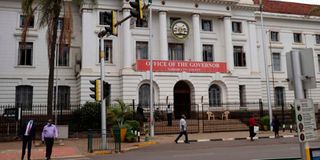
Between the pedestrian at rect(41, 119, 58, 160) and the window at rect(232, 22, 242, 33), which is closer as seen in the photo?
the pedestrian at rect(41, 119, 58, 160)

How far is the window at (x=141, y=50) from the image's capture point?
35.7 m

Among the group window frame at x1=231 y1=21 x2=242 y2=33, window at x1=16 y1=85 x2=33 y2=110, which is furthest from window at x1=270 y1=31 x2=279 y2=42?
window at x1=16 y1=85 x2=33 y2=110

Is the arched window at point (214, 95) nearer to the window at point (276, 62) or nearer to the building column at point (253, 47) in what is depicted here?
the building column at point (253, 47)

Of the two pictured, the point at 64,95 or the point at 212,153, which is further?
the point at 64,95

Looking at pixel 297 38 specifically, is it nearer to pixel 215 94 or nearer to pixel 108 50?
pixel 215 94

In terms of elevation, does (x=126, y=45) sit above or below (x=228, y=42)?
below

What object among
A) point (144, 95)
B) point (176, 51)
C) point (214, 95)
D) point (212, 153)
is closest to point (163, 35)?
point (176, 51)

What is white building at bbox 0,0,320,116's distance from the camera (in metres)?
33.3

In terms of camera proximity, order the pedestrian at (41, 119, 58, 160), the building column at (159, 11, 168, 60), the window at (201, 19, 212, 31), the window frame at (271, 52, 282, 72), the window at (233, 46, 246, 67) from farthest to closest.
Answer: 1. the window frame at (271, 52, 282, 72)
2. the window at (233, 46, 246, 67)
3. the window at (201, 19, 212, 31)
4. the building column at (159, 11, 168, 60)
5. the pedestrian at (41, 119, 58, 160)

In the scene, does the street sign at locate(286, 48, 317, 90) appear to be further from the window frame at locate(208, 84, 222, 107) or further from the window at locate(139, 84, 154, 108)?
the window frame at locate(208, 84, 222, 107)

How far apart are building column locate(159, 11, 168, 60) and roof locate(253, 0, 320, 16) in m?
15.0

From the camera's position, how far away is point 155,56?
35.8 m

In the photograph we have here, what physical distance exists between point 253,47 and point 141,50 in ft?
42.8

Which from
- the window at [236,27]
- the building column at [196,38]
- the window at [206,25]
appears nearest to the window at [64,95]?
the building column at [196,38]
